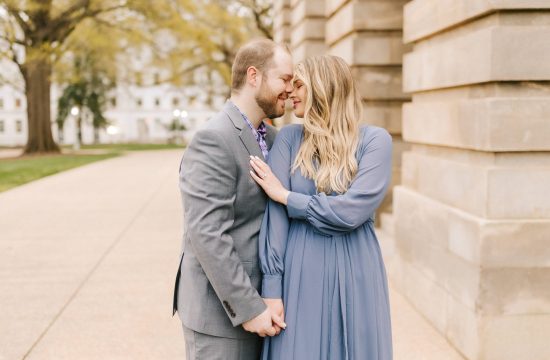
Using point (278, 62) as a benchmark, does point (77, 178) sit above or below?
below

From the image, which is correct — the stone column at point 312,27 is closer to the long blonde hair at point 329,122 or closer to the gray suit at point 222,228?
the long blonde hair at point 329,122

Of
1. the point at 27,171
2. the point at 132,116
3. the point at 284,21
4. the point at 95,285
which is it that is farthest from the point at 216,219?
the point at 132,116

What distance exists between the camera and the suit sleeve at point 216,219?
2539 millimetres

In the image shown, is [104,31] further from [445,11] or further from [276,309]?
[276,309]

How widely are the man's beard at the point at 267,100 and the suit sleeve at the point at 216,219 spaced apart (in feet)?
0.85

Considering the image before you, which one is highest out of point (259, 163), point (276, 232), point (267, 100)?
point (267, 100)

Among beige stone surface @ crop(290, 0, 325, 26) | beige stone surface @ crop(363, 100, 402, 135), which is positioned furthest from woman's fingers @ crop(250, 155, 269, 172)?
beige stone surface @ crop(290, 0, 325, 26)

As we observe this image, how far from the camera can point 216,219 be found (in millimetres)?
2543

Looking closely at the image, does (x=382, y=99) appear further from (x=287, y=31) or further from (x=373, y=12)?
(x=287, y=31)

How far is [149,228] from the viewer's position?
991 centimetres

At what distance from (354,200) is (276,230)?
1.10ft

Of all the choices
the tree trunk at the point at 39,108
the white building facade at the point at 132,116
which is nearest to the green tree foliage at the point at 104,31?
the tree trunk at the point at 39,108

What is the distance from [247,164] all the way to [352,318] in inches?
29.4

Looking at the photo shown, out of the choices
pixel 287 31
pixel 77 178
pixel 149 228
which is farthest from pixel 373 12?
pixel 77 178
